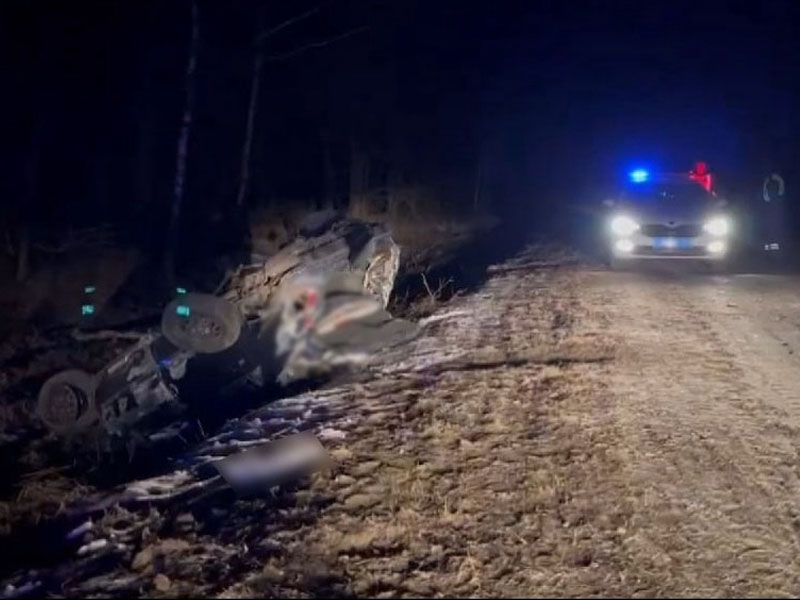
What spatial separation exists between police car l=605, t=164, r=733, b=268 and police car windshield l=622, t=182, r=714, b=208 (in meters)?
0.02

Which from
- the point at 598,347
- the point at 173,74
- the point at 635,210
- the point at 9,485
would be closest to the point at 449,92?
the point at 173,74

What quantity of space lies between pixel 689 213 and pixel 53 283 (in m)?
11.2

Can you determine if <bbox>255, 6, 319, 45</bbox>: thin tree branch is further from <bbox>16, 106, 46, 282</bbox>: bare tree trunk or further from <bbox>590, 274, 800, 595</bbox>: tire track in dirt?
<bbox>590, 274, 800, 595</bbox>: tire track in dirt

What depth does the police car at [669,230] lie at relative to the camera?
1565 cm

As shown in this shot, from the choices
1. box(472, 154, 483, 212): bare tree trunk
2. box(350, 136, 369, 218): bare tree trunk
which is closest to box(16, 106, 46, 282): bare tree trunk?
box(350, 136, 369, 218): bare tree trunk

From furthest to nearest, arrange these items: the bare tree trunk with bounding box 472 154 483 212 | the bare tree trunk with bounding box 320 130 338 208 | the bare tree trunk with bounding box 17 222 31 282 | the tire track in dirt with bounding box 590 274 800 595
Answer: the bare tree trunk with bounding box 472 154 483 212, the bare tree trunk with bounding box 320 130 338 208, the bare tree trunk with bounding box 17 222 31 282, the tire track in dirt with bounding box 590 274 800 595

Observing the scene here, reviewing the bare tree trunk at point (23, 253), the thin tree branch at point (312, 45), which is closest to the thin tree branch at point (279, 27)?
the thin tree branch at point (312, 45)

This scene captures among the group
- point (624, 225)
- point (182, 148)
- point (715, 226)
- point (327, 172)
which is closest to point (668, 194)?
point (715, 226)

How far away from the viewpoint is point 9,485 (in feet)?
28.1

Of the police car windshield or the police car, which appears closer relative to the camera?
the police car

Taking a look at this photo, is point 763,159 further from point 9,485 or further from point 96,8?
point 9,485

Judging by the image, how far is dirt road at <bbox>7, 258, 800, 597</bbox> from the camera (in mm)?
4965

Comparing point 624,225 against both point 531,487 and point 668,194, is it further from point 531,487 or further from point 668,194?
point 531,487

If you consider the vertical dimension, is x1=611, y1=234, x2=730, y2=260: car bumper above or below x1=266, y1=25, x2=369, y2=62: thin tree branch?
below
